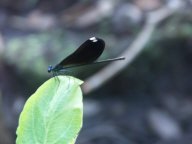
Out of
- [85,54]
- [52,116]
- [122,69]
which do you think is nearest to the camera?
[52,116]

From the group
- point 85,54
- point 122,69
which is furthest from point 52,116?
point 122,69

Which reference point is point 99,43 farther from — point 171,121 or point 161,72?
point 161,72

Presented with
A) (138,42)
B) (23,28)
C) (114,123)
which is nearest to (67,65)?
(138,42)

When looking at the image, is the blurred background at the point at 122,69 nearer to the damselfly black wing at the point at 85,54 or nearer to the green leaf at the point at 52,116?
the damselfly black wing at the point at 85,54

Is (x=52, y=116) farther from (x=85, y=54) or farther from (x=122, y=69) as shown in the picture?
(x=122, y=69)

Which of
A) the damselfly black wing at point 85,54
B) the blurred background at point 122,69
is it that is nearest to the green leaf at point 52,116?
the damselfly black wing at point 85,54

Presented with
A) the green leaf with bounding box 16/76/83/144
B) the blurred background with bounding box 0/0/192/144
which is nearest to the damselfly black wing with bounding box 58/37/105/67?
the green leaf with bounding box 16/76/83/144
